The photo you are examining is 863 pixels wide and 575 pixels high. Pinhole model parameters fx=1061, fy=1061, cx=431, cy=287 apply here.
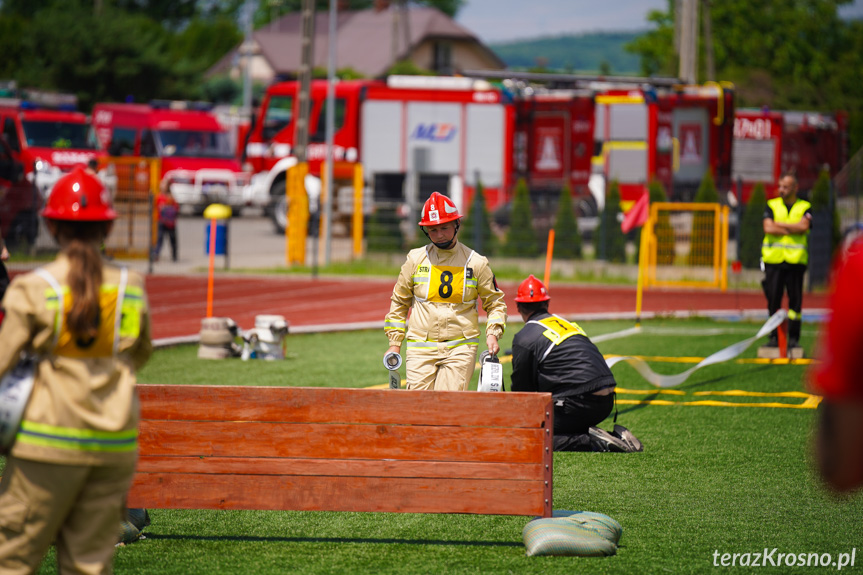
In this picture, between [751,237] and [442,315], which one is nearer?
[442,315]

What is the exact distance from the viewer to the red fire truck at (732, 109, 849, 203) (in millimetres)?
33719

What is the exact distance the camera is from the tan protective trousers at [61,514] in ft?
11.9

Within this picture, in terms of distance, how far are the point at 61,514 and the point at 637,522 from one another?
11.3 feet

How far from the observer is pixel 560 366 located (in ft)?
25.0

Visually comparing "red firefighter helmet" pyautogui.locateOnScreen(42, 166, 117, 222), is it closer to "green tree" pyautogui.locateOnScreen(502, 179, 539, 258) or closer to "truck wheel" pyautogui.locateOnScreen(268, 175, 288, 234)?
"green tree" pyautogui.locateOnScreen(502, 179, 539, 258)

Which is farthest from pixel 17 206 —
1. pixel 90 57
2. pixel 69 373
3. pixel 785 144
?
pixel 90 57

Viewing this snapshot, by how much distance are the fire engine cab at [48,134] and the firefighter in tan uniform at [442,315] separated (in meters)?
22.3

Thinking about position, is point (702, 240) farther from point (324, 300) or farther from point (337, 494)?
point (337, 494)

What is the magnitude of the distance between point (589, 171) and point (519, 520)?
22.6m

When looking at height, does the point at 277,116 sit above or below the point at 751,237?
above

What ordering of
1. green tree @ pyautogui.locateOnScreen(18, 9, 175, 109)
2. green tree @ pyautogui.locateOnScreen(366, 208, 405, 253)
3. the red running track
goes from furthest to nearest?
green tree @ pyautogui.locateOnScreen(18, 9, 175, 109) → green tree @ pyautogui.locateOnScreen(366, 208, 405, 253) → the red running track

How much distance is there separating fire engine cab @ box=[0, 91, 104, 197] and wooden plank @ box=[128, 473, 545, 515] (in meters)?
23.2

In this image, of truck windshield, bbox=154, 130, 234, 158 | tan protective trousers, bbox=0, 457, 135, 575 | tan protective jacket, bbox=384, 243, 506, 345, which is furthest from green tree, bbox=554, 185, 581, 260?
tan protective trousers, bbox=0, 457, 135, 575

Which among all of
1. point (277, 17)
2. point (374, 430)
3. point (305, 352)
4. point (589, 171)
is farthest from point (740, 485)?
point (277, 17)
